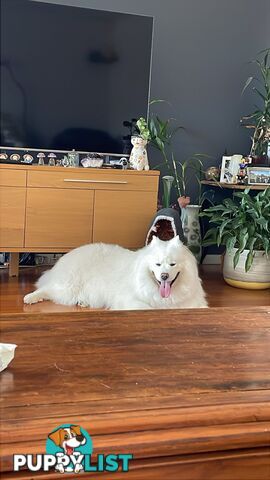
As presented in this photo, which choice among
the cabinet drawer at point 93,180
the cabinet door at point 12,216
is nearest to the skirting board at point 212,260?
the cabinet drawer at point 93,180

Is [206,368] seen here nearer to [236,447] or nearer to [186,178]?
[236,447]

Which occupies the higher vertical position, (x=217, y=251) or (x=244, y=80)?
(x=244, y=80)

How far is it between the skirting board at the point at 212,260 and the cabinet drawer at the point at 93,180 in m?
0.92

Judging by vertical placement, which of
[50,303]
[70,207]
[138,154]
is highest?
[138,154]

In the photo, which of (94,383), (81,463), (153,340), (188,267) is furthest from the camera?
(188,267)

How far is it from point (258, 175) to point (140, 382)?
11.6 ft

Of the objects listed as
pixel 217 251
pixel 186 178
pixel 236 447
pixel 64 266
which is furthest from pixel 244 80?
pixel 236 447

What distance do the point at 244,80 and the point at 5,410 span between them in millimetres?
4185

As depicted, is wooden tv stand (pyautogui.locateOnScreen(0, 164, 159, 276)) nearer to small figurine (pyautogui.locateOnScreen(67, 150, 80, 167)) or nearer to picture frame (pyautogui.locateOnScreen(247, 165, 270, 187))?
small figurine (pyautogui.locateOnScreen(67, 150, 80, 167))

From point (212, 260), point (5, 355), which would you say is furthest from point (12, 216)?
point (5, 355)

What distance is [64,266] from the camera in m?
3.15

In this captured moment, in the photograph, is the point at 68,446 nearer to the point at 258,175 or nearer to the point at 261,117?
the point at 258,175

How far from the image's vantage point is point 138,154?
3842 mm

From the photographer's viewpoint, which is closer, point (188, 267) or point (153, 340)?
point (153, 340)
